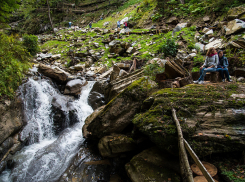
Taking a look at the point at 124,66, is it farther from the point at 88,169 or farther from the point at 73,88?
the point at 88,169

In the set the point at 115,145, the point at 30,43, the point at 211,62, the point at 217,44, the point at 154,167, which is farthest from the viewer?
the point at 30,43

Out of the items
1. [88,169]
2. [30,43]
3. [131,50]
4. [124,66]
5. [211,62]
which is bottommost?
[88,169]

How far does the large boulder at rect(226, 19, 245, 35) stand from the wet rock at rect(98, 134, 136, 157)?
968 cm

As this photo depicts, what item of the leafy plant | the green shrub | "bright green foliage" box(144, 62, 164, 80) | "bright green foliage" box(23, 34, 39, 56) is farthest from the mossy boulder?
the leafy plant

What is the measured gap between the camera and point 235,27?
8695mm

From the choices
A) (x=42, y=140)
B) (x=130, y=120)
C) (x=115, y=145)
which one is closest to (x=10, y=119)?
(x=42, y=140)

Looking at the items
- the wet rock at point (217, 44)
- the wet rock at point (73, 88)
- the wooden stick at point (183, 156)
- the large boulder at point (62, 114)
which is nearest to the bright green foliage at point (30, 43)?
the wet rock at point (73, 88)

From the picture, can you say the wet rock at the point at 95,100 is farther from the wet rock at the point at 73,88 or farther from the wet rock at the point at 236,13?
the wet rock at the point at 236,13

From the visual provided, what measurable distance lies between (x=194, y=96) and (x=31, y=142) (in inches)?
308

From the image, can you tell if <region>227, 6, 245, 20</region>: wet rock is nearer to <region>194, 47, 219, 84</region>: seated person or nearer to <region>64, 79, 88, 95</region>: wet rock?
<region>194, 47, 219, 84</region>: seated person

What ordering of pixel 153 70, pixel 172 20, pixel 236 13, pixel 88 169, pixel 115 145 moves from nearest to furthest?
pixel 115 145 → pixel 88 169 → pixel 153 70 → pixel 236 13 → pixel 172 20

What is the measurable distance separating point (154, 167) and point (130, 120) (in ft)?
6.73

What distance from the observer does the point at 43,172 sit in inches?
209

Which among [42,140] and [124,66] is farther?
[124,66]
